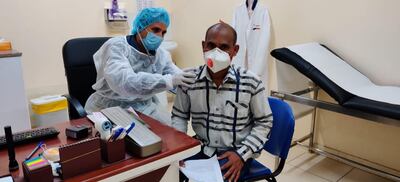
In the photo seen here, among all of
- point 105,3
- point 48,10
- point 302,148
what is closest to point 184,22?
point 105,3

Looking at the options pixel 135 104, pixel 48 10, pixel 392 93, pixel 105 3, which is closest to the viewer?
pixel 135 104

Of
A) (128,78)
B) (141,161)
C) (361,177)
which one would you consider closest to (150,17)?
(128,78)

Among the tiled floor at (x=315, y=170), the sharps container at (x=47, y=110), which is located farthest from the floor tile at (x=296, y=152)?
the sharps container at (x=47, y=110)

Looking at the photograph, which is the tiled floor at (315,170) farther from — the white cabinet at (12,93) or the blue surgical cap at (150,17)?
the white cabinet at (12,93)

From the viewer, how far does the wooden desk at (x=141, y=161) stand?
2.82 feet

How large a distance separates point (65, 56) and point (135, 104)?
1.77 feet

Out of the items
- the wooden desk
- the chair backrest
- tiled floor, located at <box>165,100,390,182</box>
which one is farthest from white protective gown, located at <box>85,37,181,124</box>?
tiled floor, located at <box>165,100,390,182</box>

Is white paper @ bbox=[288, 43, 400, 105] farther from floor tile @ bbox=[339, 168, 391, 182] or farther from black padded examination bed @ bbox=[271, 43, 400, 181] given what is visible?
floor tile @ bbox=[339, 168, 391, 182]

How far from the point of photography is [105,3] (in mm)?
3432

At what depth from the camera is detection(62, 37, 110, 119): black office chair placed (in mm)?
1849

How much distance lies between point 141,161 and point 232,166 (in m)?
0.49

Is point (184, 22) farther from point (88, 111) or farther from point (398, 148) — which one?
point (398, 148)

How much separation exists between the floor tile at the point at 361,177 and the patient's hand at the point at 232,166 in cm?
134

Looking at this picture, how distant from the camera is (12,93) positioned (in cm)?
253
